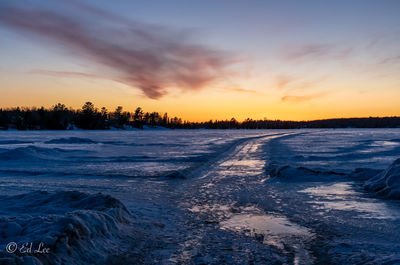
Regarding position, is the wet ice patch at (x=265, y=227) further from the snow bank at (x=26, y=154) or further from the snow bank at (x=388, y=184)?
the snow bank at (x=26, y=154)

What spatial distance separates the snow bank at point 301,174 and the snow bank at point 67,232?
717 cm

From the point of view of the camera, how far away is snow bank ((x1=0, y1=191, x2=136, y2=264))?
3.57 m

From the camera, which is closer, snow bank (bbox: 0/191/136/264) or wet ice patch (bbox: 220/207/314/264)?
snow bank (bbox: 0/191/136/264)

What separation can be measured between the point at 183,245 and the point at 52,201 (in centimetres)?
356

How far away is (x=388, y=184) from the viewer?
8.00 metres

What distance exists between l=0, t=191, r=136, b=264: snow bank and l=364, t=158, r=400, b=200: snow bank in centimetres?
716

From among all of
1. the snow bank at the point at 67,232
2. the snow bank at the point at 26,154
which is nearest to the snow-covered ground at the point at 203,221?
the snow bank at the point at 67,232

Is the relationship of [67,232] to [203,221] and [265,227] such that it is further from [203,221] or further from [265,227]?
[265,227]

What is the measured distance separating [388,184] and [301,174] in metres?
3.40
